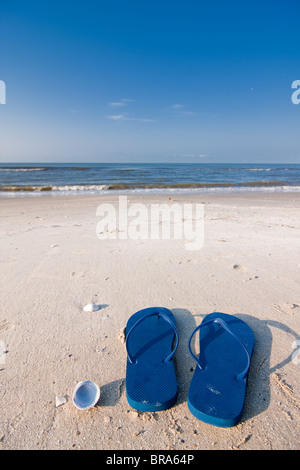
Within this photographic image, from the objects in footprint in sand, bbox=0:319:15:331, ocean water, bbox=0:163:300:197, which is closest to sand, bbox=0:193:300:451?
footprint in sand, bbox=0:319:15:331

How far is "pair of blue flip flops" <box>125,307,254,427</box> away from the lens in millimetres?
1414

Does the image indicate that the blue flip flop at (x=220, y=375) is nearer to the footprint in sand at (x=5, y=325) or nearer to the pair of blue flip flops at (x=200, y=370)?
the pair of blue flip flops at (x=200, y=370)

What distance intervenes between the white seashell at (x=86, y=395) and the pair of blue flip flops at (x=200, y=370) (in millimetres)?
188

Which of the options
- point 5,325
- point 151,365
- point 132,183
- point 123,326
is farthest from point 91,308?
point 132,183

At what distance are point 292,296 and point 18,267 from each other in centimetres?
302

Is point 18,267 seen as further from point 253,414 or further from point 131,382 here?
point 253,414

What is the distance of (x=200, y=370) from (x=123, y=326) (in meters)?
0.70

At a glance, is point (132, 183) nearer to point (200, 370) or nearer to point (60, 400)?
point (200, 370)

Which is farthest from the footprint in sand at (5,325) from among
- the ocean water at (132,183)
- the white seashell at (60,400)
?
the ocean water at (132,183)

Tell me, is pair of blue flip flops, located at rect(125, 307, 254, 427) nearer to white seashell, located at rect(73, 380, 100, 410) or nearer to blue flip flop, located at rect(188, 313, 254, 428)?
blue flip flop, located at rect(188, 313, 254, 428)

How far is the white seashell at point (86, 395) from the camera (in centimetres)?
144

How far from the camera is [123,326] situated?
6.88 feet

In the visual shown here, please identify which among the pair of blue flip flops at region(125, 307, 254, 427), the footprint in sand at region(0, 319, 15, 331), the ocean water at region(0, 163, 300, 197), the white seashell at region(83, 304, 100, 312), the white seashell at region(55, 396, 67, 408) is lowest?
the white seashell at region(55, 396, 67, 408)

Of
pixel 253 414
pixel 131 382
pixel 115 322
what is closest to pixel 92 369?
pixel 131 382
